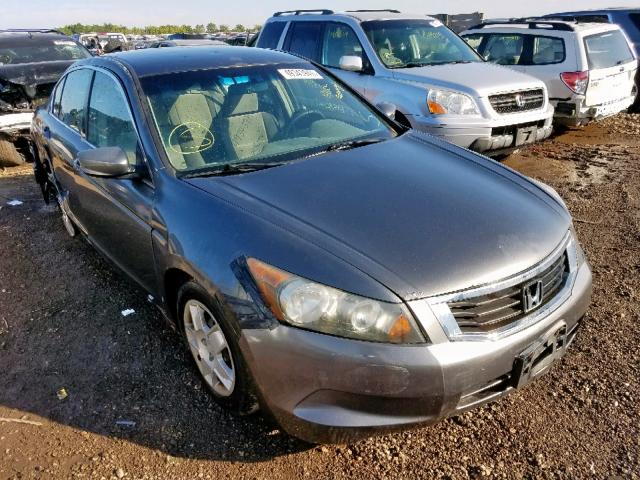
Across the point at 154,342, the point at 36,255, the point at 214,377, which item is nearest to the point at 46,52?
the point at 36,255

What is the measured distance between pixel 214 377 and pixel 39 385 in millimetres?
1019

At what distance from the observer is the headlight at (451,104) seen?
19.1 feet

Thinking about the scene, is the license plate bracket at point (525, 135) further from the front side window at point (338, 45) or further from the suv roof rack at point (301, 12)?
the suv roof rack at point (301, 12)

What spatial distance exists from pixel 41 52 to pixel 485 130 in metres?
7.07

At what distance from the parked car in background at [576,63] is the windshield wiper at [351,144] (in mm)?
5351

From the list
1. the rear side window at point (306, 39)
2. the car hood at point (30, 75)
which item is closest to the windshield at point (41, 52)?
the car hood at point (30, 75)

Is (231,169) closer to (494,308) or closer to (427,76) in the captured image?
(494,308)

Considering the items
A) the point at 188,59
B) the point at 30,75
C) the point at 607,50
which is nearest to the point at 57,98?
the point at 188,59

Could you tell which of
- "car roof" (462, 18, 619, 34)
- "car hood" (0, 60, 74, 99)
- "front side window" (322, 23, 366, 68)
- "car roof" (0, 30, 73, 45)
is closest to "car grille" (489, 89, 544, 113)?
"front side window" (322, 23, 366, 68)

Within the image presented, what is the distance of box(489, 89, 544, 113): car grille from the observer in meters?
5.99

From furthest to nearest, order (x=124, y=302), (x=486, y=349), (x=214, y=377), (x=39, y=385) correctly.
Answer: (x=124, y=302) < (x=39, y=385) < (x=214, y=377) < (x=486, y=349)

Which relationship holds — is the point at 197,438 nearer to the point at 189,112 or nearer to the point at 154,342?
the point at 154,342

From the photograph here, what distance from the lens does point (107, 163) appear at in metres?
2.80

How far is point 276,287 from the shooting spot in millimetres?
2094
